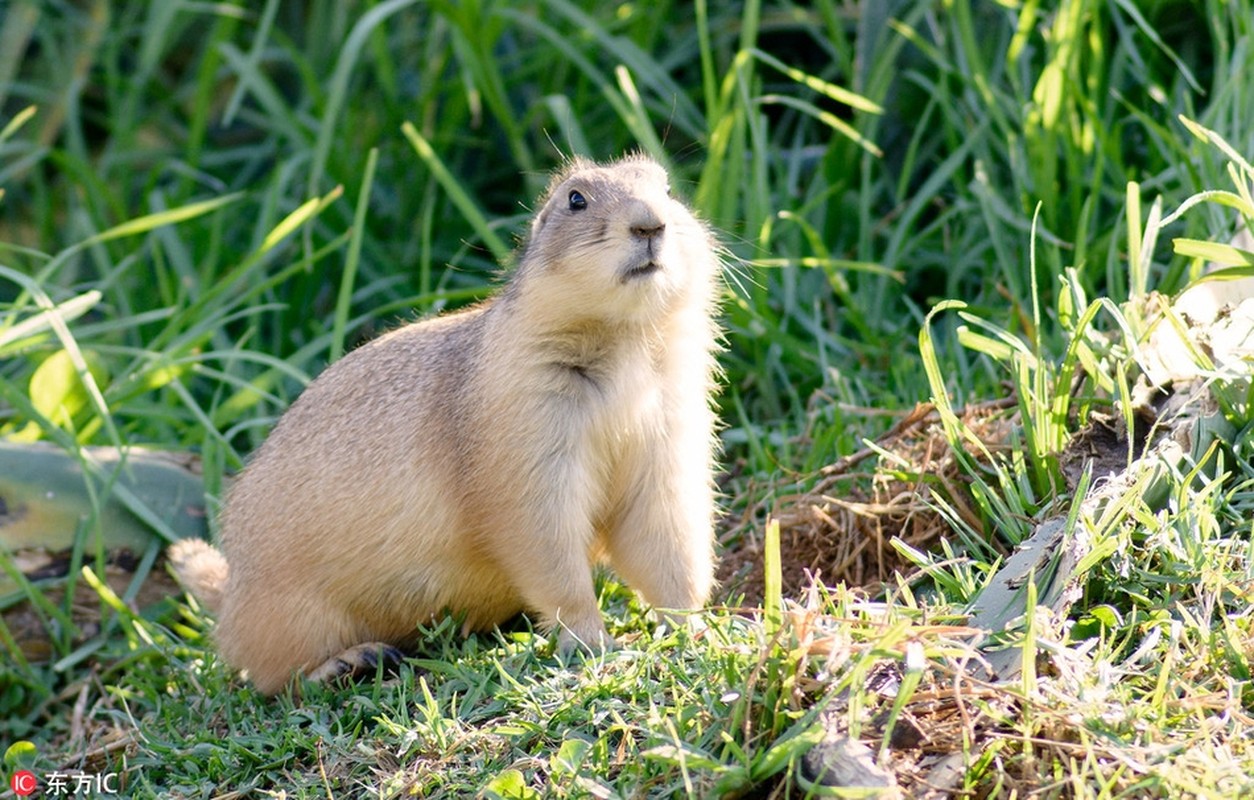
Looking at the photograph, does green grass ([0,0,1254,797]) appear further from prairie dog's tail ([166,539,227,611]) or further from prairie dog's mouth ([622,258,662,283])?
prairie dog's mouth ([622,258,662,283])

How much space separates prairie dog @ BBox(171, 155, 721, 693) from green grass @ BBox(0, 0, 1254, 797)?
0.21m

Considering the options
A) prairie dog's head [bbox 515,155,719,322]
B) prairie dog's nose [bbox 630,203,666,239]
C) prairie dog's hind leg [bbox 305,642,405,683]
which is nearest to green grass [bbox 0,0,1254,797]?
prairie dog's hind leg [bbox 305,642,405,683]

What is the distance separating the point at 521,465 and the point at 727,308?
2.05 m

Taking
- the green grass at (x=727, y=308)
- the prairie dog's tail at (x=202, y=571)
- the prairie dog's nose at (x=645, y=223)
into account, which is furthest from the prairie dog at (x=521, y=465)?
the prairie dog's tail at (x=202, y=571)

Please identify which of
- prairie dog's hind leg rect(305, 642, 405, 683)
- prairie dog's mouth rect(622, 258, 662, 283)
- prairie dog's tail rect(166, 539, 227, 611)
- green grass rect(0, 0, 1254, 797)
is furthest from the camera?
prairie dog's tail rect(166, 539, 227, 611)

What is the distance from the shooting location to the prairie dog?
4273 millimetres

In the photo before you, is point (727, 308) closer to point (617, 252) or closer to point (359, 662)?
point (617, 252)

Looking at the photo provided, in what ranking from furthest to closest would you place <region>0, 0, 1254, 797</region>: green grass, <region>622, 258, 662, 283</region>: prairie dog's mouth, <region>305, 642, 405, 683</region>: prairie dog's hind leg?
1. <region>305, 642, 405, 683</region>: prairie dog's hind leg
2. <region>622, 258, 662, 283</region>: prairie dog's mouth
3. <region>0, 0, 1254, 797</region>: green grass

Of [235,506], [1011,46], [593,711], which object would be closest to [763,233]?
[1011,46]

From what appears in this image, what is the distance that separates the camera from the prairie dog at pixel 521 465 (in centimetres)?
427

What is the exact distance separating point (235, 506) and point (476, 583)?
3.43 ft

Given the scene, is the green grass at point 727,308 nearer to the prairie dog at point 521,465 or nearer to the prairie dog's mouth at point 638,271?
the prairie dog at point 521,465

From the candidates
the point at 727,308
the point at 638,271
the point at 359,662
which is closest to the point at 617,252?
the point at 638,271

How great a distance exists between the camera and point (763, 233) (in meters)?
5.87
